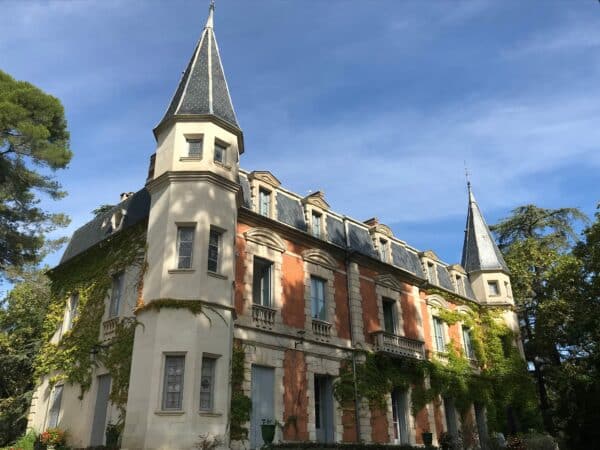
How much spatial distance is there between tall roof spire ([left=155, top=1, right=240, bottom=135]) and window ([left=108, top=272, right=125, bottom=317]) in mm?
5596

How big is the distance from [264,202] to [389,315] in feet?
26.2

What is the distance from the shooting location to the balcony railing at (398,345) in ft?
66.9

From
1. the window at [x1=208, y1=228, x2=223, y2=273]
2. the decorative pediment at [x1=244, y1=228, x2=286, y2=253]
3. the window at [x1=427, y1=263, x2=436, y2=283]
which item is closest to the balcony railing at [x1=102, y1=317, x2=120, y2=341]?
the window at [x1=208, y1=228, x2=223, y2=273]

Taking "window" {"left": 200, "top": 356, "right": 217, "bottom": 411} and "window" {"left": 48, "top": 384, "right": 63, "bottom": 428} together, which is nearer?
"window" {"left": 200, "top": 356, "right": 217, "bottom": 411}

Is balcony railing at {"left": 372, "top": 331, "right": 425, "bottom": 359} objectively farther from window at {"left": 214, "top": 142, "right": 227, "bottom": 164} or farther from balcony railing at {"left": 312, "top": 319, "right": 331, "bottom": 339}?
window at {"left": 214, "top": 142, "right": 227, "bottom": 164}

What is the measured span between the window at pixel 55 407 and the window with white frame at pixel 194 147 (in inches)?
381

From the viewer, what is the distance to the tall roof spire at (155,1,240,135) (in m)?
17.9

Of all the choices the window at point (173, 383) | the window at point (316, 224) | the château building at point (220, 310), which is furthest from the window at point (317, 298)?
the window at point (173, 383)

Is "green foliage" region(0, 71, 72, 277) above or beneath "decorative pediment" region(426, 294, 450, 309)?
above

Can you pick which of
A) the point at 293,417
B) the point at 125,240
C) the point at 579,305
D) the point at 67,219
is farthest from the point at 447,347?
the point at 67,219

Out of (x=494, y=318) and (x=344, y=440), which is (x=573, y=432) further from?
(x=344, y=440)

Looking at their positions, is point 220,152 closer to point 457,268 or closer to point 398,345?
point 398,345

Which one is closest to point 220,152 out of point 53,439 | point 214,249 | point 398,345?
point 214,249

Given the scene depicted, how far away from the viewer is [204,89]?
18609 mm
